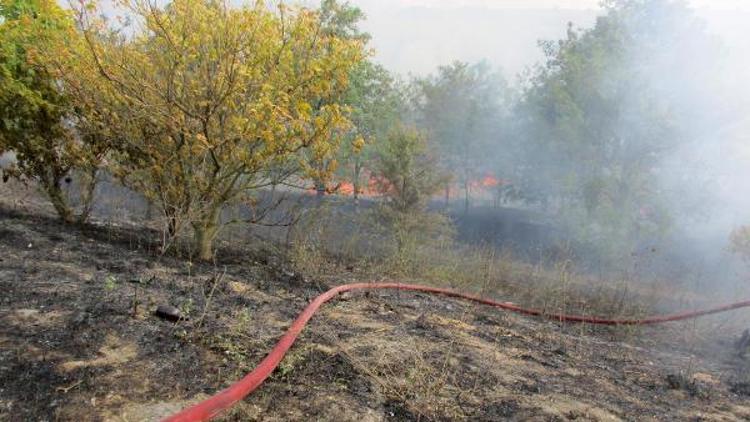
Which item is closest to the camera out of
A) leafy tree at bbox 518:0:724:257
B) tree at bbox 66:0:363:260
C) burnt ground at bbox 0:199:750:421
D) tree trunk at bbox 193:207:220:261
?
burnt ground at bbox 0:199:750:421

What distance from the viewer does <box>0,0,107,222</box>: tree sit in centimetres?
562

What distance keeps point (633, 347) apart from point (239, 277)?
4324 mm

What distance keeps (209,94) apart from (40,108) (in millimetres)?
2383

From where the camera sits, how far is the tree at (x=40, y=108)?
18.4 ft

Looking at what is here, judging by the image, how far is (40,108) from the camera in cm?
622

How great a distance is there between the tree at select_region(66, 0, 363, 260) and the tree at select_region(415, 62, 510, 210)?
22.4 metres

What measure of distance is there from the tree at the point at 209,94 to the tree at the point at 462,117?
2237 centimetres

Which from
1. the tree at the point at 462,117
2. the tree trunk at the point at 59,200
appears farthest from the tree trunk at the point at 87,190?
the tree at the point at 462,117

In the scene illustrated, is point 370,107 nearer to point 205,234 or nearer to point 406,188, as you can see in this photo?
point 406,188

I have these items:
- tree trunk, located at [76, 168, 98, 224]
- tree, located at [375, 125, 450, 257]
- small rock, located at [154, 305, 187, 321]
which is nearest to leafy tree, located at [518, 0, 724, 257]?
tree, located at [375, 125, 450, 257]

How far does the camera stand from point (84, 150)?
20.6 ft

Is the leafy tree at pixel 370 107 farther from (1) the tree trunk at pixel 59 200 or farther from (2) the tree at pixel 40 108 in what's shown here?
(2) the tree at pixel 40 108

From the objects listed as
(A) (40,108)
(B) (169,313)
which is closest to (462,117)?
(A) (40,108)

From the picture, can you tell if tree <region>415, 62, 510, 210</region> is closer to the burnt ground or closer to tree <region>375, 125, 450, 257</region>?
tree <region>375, 125, 450, 257</region>
